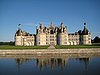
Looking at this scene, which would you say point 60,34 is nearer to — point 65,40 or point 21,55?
point 65,40

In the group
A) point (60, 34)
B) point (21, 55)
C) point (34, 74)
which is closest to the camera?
point (34, 74)

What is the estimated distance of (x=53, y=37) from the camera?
6781cm

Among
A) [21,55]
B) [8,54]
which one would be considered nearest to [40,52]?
[21,55]

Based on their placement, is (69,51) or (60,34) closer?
(69,51)

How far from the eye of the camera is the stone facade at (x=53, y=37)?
2638 inches

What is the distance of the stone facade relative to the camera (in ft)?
220

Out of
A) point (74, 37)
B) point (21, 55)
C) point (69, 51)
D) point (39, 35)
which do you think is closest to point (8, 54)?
point (21, 55)

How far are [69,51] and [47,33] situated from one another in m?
Answer: 28.4

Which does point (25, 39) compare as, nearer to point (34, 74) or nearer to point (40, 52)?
point (40, 52)

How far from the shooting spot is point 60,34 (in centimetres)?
6675

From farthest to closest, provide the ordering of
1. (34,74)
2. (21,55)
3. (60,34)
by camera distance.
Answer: (60,34) < (21,55) < (34,74)

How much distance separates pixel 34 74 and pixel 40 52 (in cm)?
1904

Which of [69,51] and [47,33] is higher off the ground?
[47,33]

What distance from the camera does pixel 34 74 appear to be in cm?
2114
